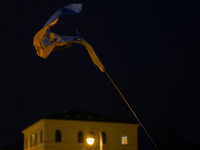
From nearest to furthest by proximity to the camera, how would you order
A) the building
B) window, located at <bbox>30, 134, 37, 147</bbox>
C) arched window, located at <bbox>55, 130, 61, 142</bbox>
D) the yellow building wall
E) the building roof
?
the yellow building wall, the building, arched window, located at <bbox>55, 130, 61, 142</bbox>, the building roof, window, located at <bbox>30, 134, 37, 147</bbox>

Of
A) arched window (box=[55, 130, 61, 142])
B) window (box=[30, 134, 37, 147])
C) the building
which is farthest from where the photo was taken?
window (box=[30, 134, 37, 147])

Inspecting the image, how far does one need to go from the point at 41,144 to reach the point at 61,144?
221 cm

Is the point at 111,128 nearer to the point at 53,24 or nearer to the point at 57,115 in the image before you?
the point at 57,115

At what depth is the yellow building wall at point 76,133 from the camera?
47.5 metres

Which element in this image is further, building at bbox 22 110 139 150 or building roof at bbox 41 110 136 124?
building roof at bbox 41 110 136 124

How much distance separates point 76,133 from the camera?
161 ft

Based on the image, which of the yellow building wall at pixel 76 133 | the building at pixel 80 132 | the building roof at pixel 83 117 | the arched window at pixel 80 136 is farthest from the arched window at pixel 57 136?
the arched window at pixel 80 136

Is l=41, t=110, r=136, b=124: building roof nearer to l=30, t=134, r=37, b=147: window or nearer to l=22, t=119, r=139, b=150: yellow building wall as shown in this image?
l=22, t=119, r=139, b=150: yellow building wall

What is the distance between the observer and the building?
47.7m

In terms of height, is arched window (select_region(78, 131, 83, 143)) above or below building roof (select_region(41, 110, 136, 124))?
below

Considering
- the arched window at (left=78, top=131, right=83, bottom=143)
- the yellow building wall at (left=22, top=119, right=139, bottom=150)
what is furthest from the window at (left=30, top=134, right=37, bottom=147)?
the arched window at (left=78, top=131, right=83, bottom=143)

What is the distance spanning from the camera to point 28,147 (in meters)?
53.9

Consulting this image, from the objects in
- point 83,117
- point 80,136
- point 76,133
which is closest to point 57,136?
point 76,133

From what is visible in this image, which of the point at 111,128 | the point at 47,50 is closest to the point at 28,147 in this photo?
the point at 111,128
